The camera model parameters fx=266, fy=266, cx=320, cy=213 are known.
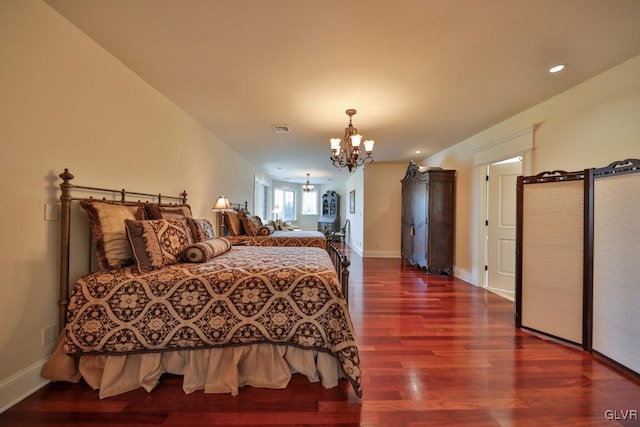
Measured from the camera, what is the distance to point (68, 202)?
1.82m

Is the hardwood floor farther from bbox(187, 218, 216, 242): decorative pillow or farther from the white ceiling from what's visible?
the white ceiling

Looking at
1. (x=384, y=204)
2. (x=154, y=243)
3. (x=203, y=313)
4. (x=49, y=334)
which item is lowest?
(x=49, y=334)

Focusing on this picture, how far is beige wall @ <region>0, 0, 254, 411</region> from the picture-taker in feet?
5.13

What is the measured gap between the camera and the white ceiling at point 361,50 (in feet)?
5.71

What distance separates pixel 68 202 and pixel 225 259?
114 cm

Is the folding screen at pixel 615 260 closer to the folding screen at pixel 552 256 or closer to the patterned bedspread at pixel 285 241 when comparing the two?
the folding screen at pixel 552 256

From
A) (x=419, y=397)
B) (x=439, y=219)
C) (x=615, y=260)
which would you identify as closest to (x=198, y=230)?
(x=419, y=397)

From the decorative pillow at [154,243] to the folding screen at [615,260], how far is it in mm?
3455

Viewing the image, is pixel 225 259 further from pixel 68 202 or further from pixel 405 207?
pixel 405 207

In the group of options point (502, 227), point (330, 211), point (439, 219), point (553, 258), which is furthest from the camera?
point (330, 211)

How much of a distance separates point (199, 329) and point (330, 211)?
969 cm

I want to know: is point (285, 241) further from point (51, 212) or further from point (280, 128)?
point (51, 212)

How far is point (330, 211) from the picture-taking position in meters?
11.3

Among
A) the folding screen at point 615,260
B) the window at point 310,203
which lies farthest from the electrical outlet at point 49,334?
the window at point 310,203
